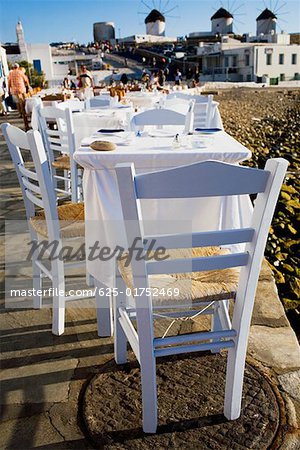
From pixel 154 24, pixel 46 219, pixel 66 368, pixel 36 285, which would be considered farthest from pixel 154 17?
pixel 66 368

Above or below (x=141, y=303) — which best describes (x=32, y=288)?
below

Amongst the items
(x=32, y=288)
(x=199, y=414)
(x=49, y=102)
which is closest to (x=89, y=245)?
(x=32, y=288)

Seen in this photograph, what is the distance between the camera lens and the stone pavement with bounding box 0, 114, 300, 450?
62.7 inches

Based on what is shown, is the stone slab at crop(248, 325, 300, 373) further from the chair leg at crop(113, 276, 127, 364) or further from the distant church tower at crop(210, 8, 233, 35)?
the distant church tower at crop(210, 8, 233, 35)

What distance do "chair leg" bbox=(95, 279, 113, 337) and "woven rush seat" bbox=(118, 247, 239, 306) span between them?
0.41 metres

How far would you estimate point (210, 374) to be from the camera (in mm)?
1873

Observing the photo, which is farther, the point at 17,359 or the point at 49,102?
the point at 49,102

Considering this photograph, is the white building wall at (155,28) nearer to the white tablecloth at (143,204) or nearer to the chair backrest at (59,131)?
the chair backrest at (59,131)

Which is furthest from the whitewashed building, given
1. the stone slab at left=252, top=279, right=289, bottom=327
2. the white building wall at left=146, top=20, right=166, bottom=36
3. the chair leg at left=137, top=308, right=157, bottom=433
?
the chair leg at left=137, top=308, right=157, bottom=433

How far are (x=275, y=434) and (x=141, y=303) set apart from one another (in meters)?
0.70

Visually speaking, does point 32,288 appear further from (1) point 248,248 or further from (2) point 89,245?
(1) point 248,248

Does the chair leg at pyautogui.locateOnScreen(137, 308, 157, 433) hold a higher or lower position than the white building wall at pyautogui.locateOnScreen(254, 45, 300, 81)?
lower

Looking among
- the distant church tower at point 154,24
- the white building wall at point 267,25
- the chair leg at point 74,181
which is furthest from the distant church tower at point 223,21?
the chair leg at point 74,181

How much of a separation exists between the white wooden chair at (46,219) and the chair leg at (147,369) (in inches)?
25.1
